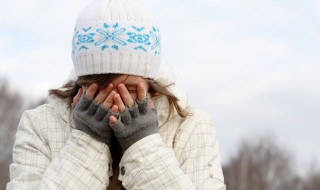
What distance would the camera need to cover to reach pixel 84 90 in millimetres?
3348

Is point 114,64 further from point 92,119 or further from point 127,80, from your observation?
point 92,119

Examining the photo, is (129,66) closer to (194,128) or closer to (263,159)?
(194,128)

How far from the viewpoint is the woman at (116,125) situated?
3270mm

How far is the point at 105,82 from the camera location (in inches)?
132

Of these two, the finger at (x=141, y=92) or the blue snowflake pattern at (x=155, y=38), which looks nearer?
the finger at (x=141, y=92)

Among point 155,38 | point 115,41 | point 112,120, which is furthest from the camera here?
point 155,38

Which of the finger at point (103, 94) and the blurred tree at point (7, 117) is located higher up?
the finger at point (103, 94)

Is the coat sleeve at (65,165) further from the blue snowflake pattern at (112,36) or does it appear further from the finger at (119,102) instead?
the blue snowflake pattern at (112,36)

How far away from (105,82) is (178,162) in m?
0.45

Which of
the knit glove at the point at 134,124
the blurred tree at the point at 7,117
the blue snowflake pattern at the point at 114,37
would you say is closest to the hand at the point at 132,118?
the knit glove at the point at 134,124

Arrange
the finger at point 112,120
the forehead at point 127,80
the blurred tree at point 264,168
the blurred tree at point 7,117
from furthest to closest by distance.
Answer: the blurred tree at point 264,168 → the blurred tree at point 7,117 → the forehead at point 127,80 → the finger at point 112,120

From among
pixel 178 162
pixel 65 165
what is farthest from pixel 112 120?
pixel 178 162

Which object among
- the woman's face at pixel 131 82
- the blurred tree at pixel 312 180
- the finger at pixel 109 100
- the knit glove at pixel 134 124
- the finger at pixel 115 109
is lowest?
the blurred tree at pixel 312 180

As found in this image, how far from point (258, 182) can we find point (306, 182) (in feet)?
18.8
